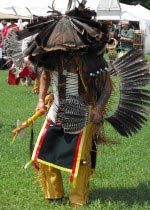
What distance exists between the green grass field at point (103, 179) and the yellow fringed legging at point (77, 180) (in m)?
0.09

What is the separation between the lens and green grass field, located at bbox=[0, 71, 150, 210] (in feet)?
15.5

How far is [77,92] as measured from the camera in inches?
176

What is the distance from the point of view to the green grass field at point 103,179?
4.72 metres

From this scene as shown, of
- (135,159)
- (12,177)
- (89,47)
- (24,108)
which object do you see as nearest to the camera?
(89,47)

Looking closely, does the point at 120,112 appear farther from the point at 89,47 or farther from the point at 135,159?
the point at 135,159

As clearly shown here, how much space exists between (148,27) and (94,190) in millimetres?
27221

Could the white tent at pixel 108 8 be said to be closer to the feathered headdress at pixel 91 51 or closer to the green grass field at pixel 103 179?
the green grass field at pixel 103 179

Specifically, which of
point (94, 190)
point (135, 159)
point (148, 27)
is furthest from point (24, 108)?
point (148, 27)

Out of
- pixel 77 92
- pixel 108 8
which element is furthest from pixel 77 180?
pixel 108 8

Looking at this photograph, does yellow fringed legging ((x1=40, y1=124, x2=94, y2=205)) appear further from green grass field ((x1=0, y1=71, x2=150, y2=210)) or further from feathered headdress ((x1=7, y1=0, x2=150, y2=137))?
feathered headdress ((x1=7, y1=0, x2=150, y2=137))

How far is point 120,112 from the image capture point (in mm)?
4758

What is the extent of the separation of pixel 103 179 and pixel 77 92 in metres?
1.35

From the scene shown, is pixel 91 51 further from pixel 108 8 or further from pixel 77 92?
pixel 108 8

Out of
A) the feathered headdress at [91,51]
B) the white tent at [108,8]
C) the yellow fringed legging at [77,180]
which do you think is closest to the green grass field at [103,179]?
the yellow fringed legging at [77,180]
